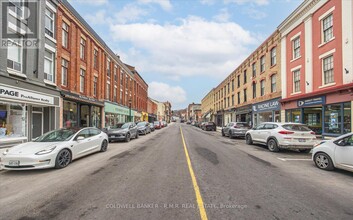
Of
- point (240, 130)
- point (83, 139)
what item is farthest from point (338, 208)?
point (240, 130)

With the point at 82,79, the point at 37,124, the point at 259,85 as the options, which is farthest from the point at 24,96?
the point at 259,85

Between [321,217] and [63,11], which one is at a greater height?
[63,11]

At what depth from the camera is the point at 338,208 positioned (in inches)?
164

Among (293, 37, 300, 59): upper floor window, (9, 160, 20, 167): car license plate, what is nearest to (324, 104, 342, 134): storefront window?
(293, 37, 300, 59): upper floor window

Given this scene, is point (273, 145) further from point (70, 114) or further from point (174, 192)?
point (70, 114)

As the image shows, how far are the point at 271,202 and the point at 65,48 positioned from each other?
1933 centimetres

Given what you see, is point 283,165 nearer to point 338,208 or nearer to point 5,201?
point 338,208

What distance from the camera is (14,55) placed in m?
12.8

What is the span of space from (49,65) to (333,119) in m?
20.7

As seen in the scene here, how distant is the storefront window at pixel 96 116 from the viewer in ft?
80.7

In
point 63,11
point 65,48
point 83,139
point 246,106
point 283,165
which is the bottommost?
point 283,165

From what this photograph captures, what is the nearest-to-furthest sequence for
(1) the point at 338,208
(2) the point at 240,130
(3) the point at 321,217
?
(3) the point at 321,217 < (1) the point at 338,208 < (2) the point at 240,130

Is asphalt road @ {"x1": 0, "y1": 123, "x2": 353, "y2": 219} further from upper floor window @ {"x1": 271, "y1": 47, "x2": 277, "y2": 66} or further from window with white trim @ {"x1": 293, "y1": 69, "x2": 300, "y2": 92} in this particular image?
upper floor window @ {"x1": 271, "y1": 47, "x2": 277, "y2": 66}

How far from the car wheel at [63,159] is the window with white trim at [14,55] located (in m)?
8.08
